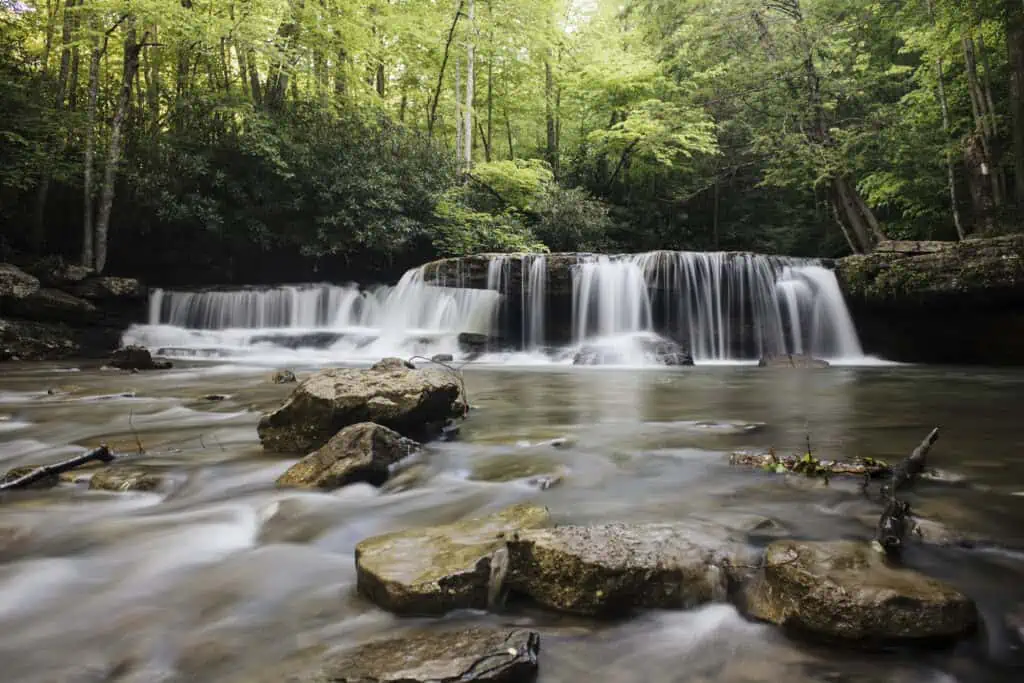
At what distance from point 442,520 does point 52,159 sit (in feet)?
56.8

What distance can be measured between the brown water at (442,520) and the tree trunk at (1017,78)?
9101 mm

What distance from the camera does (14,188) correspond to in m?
16.2

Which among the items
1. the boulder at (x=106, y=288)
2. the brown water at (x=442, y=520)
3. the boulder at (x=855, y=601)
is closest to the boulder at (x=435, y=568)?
the brown water at (x=442, y=520)

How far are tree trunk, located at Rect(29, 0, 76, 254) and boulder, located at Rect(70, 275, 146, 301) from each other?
265 cm

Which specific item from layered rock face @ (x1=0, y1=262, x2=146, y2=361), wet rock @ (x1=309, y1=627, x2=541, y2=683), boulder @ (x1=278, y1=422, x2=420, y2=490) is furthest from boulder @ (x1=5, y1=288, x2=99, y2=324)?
wet rock @ (x1=309, y1=627, x2=541, y2=683)

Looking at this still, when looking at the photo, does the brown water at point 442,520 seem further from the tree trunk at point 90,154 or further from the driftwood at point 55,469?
the tree trunk at point 90,154

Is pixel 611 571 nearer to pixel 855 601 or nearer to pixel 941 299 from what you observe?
pixel 855 601

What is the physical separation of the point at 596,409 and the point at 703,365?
285 inches

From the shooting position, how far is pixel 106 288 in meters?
15.7

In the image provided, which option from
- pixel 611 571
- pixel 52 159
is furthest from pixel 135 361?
pixel 611 571

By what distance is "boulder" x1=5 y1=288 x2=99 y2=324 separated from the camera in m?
14.1

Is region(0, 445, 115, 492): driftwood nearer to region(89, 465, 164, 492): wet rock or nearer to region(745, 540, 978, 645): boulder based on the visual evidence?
region(89, 465, 164, 492): wet rock

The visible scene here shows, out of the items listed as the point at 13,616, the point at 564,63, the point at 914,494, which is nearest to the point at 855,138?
the point at 564,63

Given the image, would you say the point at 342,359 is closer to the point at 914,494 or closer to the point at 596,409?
the point at 596,409
